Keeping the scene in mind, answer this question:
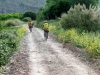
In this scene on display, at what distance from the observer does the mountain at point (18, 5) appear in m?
148

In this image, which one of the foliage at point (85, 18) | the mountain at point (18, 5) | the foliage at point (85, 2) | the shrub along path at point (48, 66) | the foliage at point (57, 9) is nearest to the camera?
the shrub along path at point (48, 66)

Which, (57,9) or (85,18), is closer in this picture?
(85,18)

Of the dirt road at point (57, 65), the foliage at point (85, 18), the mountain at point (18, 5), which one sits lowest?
the mountain at point (18, 5)

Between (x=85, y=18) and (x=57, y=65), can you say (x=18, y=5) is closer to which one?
(x=85, y=18)

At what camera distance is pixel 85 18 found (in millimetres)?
24547

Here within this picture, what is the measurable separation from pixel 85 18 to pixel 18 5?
5285 inches

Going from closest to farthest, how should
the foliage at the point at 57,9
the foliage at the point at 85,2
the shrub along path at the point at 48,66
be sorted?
1. the shrub along path at the point at 48,66
2. the foliage at the point at 85,2
3. the foliage at the point at 57,9

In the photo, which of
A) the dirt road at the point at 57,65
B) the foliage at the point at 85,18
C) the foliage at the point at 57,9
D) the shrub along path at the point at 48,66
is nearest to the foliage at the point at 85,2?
the foliage at the point at 57,9

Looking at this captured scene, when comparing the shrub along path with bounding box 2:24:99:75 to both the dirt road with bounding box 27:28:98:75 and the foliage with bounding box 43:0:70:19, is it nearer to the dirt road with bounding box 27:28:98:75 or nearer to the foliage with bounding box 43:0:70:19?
the dirt road with bounding box 27:28:98:75

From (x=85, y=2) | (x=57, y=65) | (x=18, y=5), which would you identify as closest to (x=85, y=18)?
(x=57, y=65)

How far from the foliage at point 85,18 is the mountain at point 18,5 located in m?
121

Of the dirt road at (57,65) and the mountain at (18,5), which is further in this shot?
the mountain at (18,5)

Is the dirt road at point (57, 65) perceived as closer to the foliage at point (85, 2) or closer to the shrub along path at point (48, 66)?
the shrub along path at point (48, 66)

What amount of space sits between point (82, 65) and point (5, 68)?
366 cm
